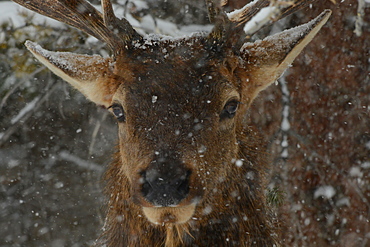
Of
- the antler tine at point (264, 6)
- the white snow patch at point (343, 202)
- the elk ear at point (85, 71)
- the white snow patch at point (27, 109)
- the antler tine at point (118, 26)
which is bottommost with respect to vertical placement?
the white snow patch at point (343, 202)

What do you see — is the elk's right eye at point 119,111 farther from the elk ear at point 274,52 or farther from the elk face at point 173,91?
the elk ear at point 274,52

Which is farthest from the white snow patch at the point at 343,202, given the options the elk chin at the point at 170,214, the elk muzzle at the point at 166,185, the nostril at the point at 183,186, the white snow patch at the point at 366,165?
the nostril at the point at 183,186

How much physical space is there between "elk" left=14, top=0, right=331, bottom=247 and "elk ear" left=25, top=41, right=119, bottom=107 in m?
0.01

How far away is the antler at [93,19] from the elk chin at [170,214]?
4.49ft

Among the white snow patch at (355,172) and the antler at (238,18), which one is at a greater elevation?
the antler at (238,18)

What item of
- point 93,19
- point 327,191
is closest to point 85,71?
point 93,19

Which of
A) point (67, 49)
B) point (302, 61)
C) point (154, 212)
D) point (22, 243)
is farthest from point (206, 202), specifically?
point (22, 243)

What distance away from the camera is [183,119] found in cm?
363

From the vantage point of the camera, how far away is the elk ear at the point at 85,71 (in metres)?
4.34

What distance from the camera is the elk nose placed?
324 centimetres

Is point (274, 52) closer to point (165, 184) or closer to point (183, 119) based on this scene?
point (183, 119)

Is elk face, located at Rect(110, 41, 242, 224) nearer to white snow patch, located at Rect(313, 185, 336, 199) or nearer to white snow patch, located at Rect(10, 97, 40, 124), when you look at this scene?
white snow patch, located at Rect(313, 185, 336, 199)

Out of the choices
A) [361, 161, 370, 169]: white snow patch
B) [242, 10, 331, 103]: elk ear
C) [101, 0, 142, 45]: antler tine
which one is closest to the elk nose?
[101, 0, 142, 45]: antler tine

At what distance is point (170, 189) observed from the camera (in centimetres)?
324
